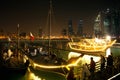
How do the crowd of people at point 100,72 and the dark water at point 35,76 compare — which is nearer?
the crowd of people at point 100,72

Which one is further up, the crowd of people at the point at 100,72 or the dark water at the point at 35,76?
the crowd of people at the point at 100,72

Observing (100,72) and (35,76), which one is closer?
(100,72)

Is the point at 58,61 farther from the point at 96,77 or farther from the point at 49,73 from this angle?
the point at 96,77

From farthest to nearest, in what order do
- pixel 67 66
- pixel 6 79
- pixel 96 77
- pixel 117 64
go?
pixel 6 79 < pixel 67 66 < pixel 117 64 < pixel 96 77

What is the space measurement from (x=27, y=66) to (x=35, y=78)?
1.97 m

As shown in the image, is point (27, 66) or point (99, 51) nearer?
point (27, 66)

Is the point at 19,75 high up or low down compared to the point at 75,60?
down

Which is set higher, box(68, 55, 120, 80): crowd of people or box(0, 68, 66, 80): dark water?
box(68, 55, 120, 80): crowd of people

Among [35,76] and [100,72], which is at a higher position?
[100,72]

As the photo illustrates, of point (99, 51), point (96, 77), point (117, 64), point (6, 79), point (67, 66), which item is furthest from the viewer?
point (99, 51)

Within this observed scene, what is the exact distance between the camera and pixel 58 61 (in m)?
32.1

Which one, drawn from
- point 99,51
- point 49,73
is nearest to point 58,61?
point 49,73

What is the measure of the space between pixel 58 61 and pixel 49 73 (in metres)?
2.00

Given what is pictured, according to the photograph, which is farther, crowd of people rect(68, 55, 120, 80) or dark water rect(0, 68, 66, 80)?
dark water rect(0, 68, 66, 80)
